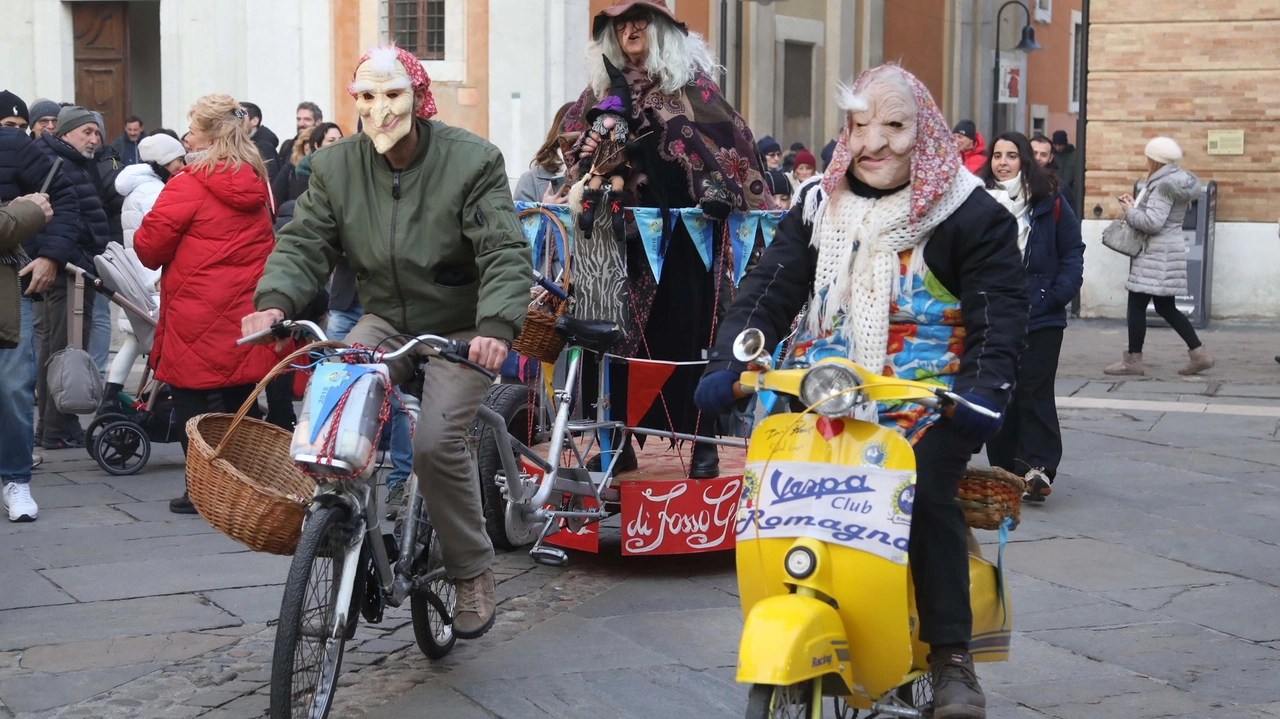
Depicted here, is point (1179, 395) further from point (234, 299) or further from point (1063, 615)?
point (234, 299)

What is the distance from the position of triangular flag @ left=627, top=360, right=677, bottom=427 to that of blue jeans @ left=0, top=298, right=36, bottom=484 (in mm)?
2713

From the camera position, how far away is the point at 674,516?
636cm

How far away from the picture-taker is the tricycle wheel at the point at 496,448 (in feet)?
21.2

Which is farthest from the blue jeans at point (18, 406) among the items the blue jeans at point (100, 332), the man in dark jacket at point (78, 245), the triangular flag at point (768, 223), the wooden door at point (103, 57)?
the wooden door at point (103, 57)

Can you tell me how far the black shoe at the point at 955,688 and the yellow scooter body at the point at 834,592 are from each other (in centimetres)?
10

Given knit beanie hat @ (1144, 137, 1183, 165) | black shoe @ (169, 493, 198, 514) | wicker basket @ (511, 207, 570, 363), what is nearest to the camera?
wicker basket @ (511, 207, 570, 363)

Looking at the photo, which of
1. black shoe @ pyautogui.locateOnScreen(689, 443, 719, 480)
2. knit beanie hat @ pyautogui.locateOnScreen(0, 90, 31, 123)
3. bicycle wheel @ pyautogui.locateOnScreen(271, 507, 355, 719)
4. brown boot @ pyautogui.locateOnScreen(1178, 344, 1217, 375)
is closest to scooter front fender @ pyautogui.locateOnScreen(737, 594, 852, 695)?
bicycle wheel @ pyautogui.locateOnScreen(271, 507, 355, 719)

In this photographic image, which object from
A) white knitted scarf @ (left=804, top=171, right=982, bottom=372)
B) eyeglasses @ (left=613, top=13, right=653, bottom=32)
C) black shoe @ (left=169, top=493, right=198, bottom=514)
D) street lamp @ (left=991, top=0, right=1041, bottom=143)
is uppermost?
street lamp @ (left=991, top=0, right=1041, bottom=143)

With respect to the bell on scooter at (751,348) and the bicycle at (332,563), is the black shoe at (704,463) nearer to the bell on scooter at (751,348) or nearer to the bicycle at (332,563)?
the bicycle at (332,563)

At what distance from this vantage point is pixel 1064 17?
40.3 m

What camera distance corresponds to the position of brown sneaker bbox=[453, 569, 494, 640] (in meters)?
4.97

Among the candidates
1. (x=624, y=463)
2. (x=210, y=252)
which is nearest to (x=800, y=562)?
(x=624, y=463)

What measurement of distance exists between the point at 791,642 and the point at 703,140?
141 inches

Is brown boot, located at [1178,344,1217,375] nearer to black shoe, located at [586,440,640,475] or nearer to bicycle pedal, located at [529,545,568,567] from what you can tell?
black shoe, located at [586,440,640,475]
